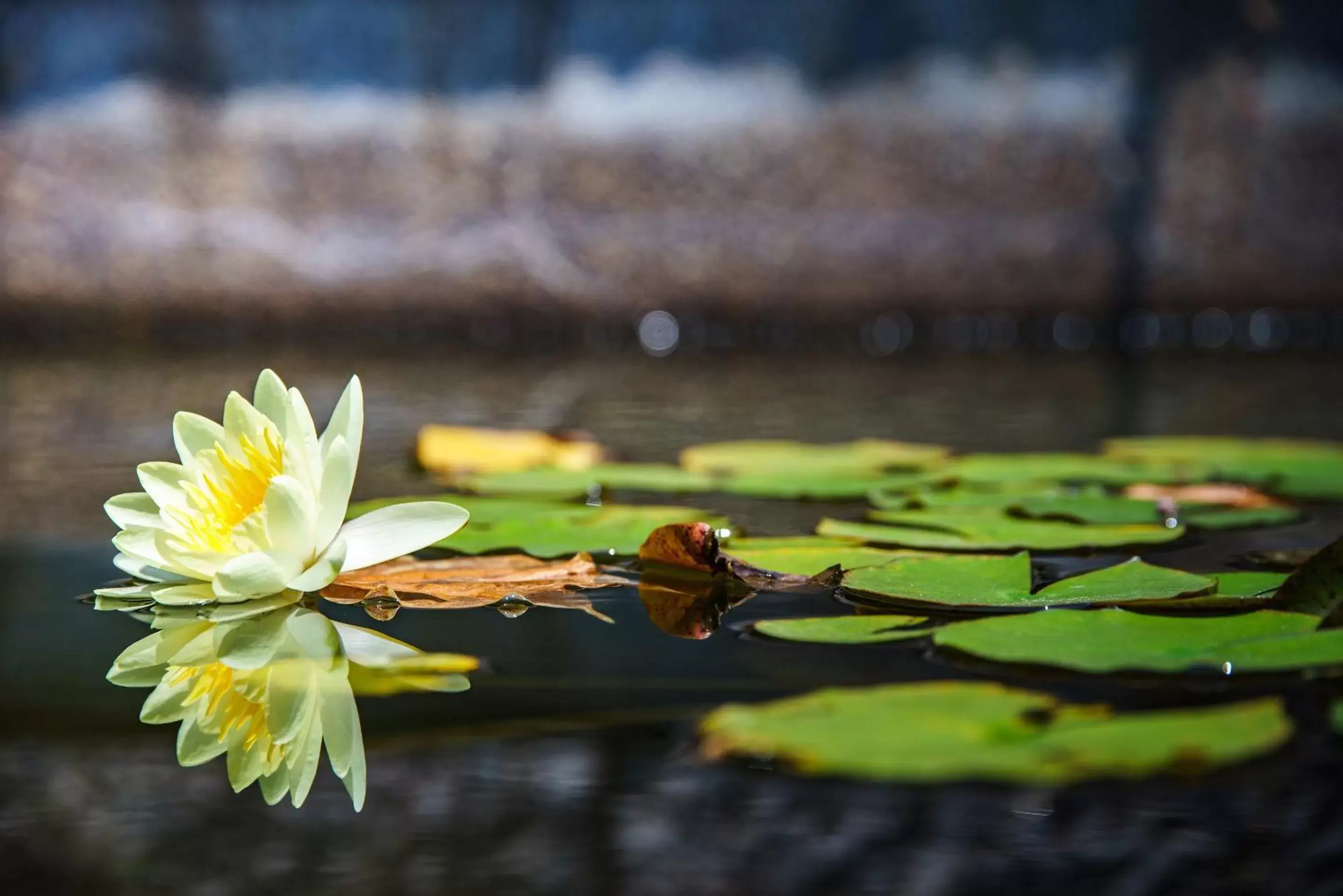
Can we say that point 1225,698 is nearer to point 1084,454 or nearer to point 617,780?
point 617,780

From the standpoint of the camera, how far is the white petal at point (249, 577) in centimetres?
77

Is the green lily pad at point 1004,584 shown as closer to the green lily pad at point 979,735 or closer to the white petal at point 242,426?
the green lily pad at point 979,735

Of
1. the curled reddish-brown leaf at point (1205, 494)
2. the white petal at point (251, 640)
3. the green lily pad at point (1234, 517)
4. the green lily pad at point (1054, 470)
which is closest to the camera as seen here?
the white petal at point (251, 640)

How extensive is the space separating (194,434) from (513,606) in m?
0.21

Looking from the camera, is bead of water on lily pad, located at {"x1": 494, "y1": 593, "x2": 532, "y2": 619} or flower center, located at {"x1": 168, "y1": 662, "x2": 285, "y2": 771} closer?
flower center, located at {"x1": 168, "y1": 662, "x2": 285, "y2": 771}

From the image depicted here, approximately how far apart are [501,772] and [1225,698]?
1.07ft

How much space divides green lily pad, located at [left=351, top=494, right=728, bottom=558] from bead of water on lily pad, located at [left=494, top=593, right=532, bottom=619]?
0.37 ft

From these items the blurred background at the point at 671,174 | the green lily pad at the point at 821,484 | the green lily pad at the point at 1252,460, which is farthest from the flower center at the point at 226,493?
the blurred background at the point at 671,174

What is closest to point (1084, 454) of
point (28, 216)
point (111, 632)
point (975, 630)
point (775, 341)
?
point (975, 630)

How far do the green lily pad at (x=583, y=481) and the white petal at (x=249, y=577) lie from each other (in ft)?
1.54

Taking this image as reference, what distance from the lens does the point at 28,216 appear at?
327 centimetres

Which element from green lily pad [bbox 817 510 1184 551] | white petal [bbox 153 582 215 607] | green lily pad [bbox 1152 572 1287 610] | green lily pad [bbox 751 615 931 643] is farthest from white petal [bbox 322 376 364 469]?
green lily pad [bbox 1152 572 1287 610]

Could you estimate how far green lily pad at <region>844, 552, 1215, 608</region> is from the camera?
2.70 ft

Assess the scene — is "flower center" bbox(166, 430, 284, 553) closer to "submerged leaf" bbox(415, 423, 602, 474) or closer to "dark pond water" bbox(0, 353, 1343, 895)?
"dark pond water" bbox(0, 353, 1343, 895)
